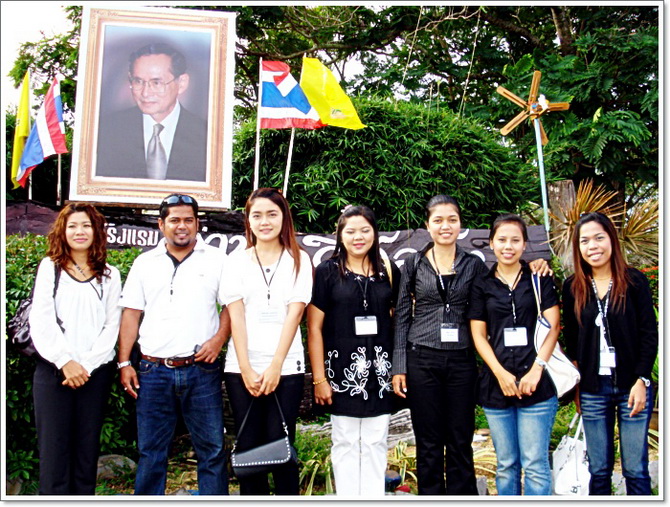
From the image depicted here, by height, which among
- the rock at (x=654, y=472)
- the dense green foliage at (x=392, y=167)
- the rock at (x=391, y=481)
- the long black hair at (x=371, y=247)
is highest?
the dense green foliage at (x=392, y=167)

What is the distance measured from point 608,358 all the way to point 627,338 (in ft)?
0.51

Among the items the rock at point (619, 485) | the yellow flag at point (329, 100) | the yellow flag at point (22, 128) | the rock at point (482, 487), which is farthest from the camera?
the yellow flag at point (22, 128)

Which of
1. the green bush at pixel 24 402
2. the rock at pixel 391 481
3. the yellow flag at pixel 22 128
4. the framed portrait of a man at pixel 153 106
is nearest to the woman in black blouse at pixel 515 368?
the rock at pixel 391 481

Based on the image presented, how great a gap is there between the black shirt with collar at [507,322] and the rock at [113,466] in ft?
7.97

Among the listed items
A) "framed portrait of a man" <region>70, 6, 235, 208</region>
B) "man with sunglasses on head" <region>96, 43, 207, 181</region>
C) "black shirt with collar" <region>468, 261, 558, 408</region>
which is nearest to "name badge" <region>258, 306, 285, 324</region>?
"black shirt with collar" <region>468, 261, 558, 408</region>

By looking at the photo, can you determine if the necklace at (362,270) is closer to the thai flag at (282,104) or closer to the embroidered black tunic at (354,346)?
the embroidered black tunic at (354,346)

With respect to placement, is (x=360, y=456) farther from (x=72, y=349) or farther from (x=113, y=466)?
(x=113, y=466)

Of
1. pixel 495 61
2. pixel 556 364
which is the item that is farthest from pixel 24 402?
pixel 495 61

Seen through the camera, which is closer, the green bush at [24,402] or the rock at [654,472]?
the green bush at [24,402]

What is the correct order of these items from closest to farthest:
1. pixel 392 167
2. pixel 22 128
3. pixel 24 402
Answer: pixel 24 402 → pixel 392 167 → pixel 22 128

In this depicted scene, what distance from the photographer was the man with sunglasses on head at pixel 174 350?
3102 mm

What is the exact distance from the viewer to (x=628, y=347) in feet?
10.4

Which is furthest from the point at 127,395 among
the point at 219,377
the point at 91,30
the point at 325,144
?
the point at 91,30

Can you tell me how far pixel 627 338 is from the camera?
3.17 m
